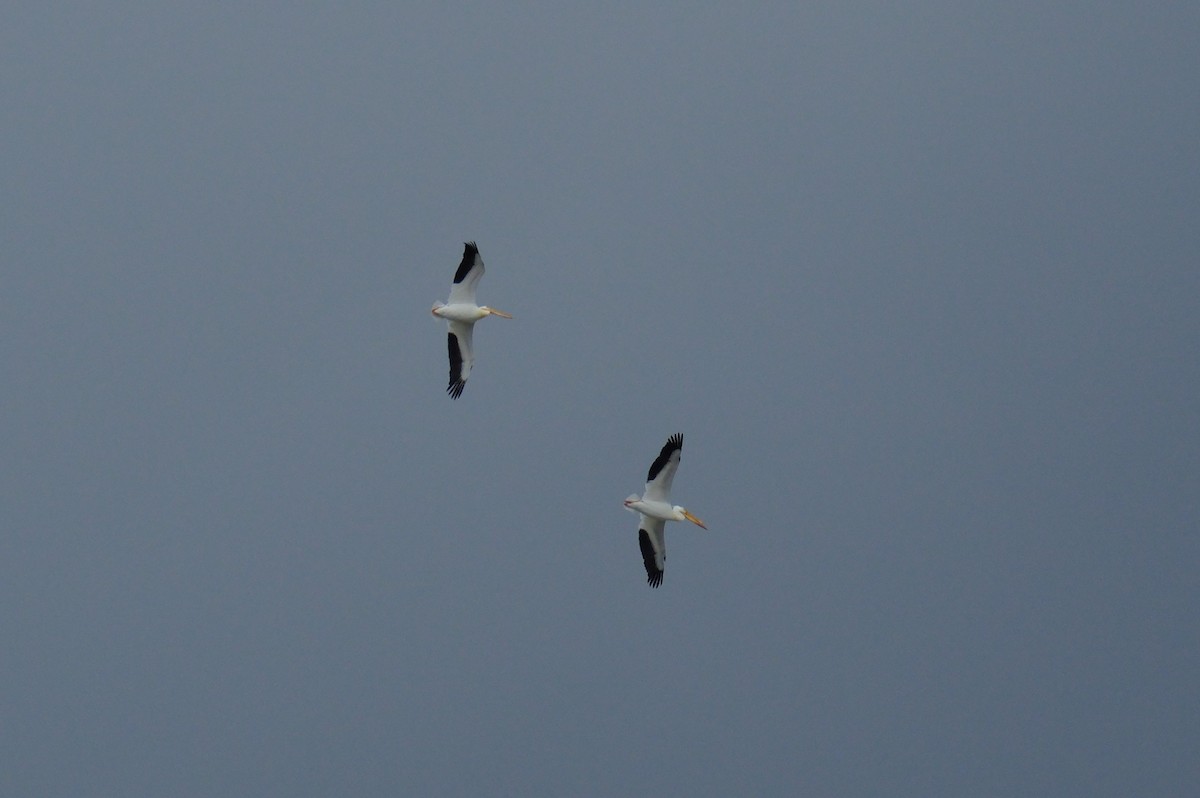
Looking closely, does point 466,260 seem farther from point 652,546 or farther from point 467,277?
point 652,546

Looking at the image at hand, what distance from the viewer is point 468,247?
92.4ft

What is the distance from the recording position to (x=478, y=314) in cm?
2898

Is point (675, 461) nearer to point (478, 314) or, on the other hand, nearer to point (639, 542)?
point (639, 542)

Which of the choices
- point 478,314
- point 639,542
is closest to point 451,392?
point 478,314

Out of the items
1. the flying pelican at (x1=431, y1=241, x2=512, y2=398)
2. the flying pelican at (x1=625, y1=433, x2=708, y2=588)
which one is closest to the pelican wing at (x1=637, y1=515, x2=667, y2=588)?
the flying pelican at (x1=625, y1=433, x2=708, y2=588)

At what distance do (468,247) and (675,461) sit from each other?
5.38m

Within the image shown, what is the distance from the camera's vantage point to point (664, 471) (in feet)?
87.4

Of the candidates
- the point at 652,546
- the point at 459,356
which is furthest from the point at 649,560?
the point at 459,356

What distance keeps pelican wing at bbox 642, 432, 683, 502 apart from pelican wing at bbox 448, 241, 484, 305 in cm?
496

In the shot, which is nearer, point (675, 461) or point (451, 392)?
point (675, 461)

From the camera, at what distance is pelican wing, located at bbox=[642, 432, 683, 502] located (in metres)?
26.4

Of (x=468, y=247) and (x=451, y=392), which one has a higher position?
(x=468, y=247)

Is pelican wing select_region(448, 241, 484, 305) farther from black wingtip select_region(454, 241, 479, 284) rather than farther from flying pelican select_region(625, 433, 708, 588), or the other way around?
flying pelican select_region(625, 433, 708, 588)

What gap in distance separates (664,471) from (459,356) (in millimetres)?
5054
